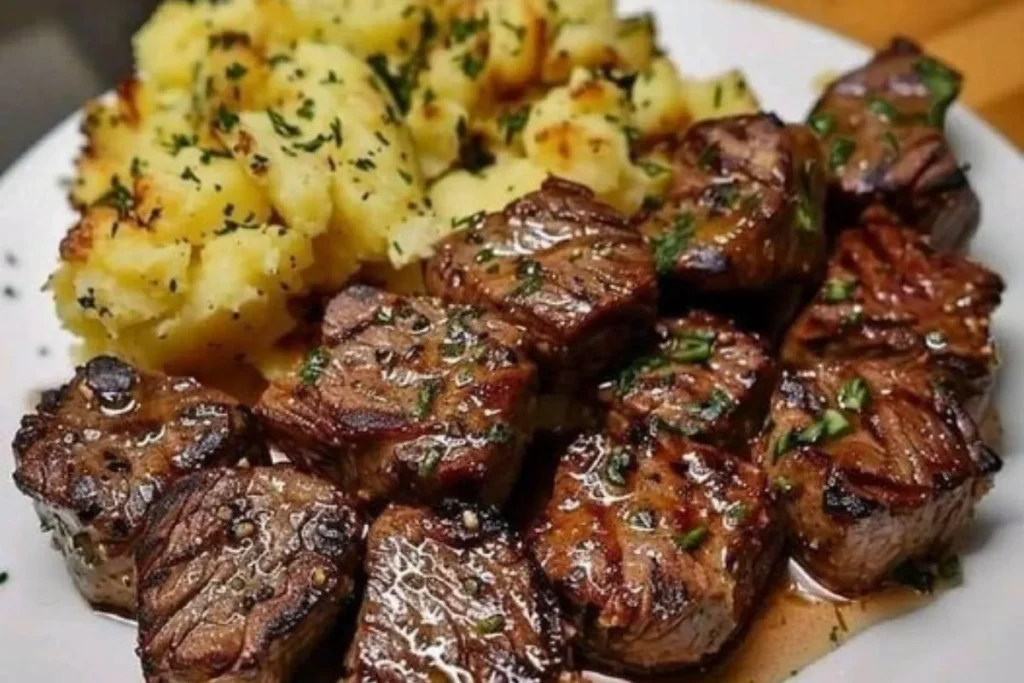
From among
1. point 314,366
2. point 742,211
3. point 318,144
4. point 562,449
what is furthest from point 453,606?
point 318,144

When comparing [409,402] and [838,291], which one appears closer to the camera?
[409,402]

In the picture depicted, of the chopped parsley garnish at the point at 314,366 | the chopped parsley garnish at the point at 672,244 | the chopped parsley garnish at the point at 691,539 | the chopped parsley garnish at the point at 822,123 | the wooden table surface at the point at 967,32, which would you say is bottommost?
the wooden table surface at the point at 967,32

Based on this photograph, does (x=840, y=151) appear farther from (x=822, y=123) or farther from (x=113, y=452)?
(x=113, y=452)

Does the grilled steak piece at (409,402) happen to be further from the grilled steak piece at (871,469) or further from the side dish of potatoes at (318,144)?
the grilled steak piece at (871,469)

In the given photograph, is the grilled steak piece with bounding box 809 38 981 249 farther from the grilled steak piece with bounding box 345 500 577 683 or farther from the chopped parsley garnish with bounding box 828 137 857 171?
the grilled steak piece with bounding box 345 500 577 683

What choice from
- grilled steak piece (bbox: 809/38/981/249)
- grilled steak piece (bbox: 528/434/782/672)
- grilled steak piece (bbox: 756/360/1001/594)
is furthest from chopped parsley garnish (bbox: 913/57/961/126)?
grilled steak piece (bbox: 528/434/782/672)

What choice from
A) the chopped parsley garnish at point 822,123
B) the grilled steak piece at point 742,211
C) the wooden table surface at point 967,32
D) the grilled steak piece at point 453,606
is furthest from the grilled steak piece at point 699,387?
the wooden table surface at point 967,32
